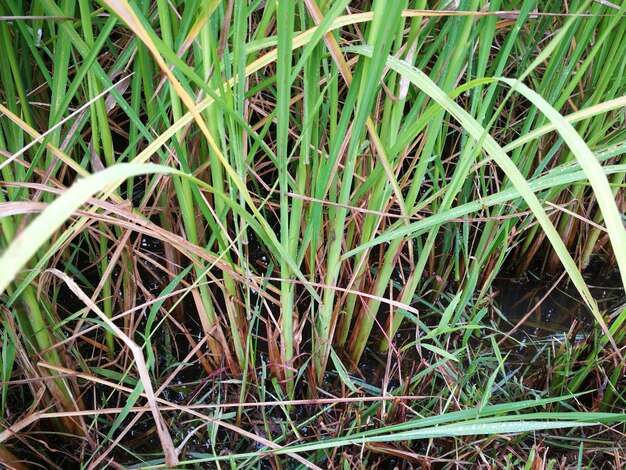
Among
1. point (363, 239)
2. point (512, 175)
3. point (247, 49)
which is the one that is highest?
point (247, 49)

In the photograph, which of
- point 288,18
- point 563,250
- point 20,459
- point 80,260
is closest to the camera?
point 288,18

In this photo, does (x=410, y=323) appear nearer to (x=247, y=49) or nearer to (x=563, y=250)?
(x=563, y=250)

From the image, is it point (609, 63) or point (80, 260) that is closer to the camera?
point (609, 63)

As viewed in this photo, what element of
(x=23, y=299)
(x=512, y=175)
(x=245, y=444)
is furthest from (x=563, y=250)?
(x=23, y=299)

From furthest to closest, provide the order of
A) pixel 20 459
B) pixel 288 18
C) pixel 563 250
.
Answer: pixel 20 459 → pixel 563 250 → pixel 288 18

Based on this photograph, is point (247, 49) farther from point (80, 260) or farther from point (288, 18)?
point (80, 260)

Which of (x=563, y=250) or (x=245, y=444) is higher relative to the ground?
(x=563, y=250)

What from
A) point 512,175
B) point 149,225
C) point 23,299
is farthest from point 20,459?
point 512,175
